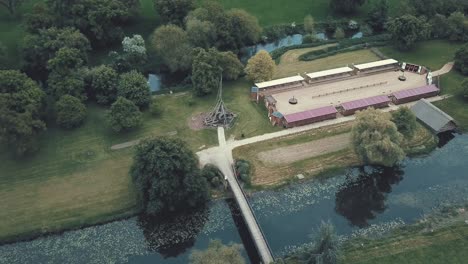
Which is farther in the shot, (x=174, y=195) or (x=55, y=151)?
(x=55, y=151)

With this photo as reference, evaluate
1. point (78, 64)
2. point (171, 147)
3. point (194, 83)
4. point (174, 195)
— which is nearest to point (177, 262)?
point (174, 195)

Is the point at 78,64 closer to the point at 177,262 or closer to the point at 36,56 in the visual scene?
the point at 36,56

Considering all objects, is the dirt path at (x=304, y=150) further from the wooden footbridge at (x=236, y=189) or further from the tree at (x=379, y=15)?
the tree at (x=379, y=15)

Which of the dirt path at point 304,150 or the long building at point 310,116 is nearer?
the dirt path at point 304,150

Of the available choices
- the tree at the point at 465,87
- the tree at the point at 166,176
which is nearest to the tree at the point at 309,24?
the tree at the point at 465,87

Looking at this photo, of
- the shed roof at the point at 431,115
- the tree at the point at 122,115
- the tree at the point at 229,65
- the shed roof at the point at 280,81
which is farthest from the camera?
the tree at the point at 229,65

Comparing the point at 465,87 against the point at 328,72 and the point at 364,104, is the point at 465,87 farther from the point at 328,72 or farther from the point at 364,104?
the point at 328,72
